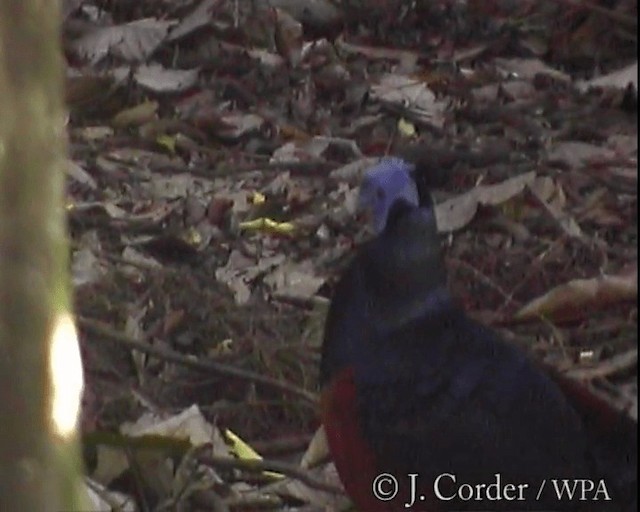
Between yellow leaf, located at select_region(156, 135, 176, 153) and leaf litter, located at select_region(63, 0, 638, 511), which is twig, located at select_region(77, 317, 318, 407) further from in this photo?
yellow leaf, located at select_region(156, 135, 176, 153)

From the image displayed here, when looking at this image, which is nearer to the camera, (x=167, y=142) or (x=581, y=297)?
(x=581, y=297)

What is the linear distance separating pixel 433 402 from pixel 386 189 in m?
0.31

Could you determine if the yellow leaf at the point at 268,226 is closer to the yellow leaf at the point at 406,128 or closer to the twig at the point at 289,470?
the yellow leaf at the point at 406,128

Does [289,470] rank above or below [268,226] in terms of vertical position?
below

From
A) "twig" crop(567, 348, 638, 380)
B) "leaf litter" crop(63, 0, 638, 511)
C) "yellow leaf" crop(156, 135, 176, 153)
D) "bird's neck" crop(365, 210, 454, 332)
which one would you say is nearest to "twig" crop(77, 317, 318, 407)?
"leaf litter" crop(63, 0, 638, 511)

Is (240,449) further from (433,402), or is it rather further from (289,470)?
(433,402)

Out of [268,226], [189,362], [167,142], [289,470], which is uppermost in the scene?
[167,142]

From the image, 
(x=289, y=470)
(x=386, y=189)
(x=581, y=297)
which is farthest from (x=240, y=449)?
(x=581, y=297)

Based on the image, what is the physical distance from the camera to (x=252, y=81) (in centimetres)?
235

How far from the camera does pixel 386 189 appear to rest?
2250 millimetres

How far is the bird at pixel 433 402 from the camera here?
2254mm

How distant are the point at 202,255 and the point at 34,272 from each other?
41.6 inches

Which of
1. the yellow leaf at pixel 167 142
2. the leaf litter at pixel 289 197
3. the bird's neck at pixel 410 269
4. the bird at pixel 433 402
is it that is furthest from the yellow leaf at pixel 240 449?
the yellow leaf at pixel 167 142

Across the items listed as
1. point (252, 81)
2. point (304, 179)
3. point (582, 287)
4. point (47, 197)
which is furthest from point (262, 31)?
point (47, 197)
